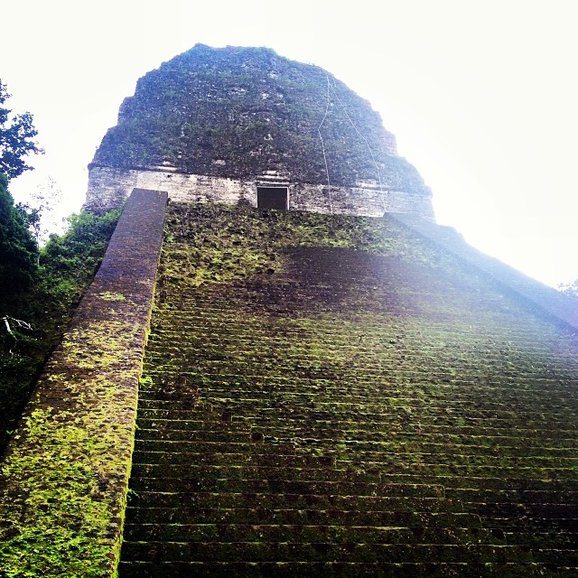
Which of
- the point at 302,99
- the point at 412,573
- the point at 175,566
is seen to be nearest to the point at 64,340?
the point at 175,566

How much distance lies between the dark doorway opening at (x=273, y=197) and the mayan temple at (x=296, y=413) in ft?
13.1

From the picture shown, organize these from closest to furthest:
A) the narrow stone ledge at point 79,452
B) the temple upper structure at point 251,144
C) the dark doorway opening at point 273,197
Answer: the narrow stone ledge at point 79,452, the temple upper structure at point 251,144, the dark doorway opening at point 273,197

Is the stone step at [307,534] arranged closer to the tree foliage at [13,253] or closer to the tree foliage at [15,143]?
the tree foliage at [13,253]

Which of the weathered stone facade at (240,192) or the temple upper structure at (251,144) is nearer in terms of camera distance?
the weathered stone facade at (240,192)

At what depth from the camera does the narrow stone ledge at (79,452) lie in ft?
8.82

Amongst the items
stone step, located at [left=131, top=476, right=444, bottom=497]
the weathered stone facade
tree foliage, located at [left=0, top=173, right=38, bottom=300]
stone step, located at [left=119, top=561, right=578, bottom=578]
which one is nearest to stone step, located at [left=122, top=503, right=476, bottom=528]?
stone step, located at [left=131, top=476, right=444, bottom=497]

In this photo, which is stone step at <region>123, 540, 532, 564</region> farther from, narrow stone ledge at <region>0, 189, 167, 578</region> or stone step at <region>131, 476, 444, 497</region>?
stone step at <region>131, 476, 444, 497</region>

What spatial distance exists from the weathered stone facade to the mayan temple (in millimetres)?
3295

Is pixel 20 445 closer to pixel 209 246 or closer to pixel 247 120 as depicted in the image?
pixel 209 246

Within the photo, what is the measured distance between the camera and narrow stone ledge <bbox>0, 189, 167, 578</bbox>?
2.69m

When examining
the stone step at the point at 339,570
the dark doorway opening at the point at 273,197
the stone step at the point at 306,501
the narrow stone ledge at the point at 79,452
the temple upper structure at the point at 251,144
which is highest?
the temple upper structure at the point at 251,144

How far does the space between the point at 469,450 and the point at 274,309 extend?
2598mm

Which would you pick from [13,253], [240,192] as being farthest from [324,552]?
[240,192]

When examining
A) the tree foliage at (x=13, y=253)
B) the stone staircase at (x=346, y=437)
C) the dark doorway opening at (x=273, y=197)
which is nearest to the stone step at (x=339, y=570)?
the stone staircase at (x=346, y=437)
